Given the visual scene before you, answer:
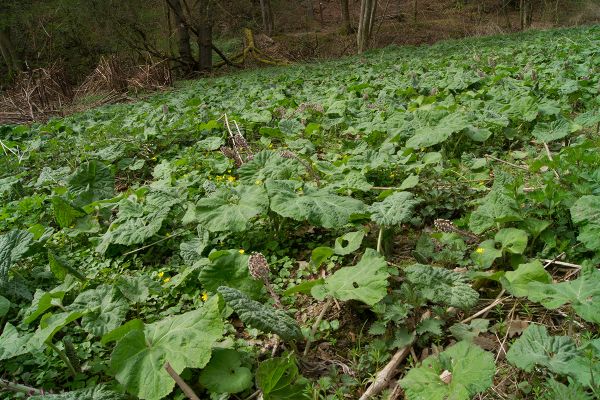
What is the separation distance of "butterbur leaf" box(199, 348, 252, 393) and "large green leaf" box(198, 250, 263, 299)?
327 millimetres

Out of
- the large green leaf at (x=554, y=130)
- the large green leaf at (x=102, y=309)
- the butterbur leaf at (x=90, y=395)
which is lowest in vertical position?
the butterbur leaf at (x=90, y=395)

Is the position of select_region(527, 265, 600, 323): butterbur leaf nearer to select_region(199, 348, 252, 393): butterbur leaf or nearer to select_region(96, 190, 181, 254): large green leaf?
select_region(199, 348, 252, 393): butterbur leaf

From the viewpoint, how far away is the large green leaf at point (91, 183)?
3.15 meters

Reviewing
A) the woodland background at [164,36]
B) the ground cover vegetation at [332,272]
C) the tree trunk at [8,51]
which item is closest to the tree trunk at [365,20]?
the woodland background at [164,36]

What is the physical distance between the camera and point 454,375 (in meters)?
1.35

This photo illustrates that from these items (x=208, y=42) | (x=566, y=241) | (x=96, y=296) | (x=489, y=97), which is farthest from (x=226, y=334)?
(x=208, y=42)

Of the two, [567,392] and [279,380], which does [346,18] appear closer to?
[279,380]

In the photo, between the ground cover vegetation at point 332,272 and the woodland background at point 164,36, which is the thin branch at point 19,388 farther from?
the woodland background at point 164,36

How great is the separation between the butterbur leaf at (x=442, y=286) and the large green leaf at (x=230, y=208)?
90cm

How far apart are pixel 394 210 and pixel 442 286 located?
491 mm

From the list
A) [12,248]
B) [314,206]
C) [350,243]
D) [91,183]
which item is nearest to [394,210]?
[350,243]

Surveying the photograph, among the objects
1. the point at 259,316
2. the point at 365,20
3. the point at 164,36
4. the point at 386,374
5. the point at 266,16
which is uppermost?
the point at 266,16

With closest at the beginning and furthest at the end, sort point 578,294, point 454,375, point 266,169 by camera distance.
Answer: point 454,375 < point 578,294 < point 266,169

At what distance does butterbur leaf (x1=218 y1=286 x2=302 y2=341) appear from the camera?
1.57m
